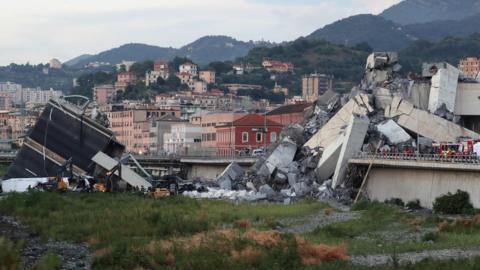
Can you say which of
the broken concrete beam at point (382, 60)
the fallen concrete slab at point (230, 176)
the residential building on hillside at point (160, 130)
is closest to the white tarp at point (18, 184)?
the fallen concrete slab at point (230, 176)

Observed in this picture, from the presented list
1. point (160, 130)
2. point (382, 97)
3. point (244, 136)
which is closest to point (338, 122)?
point (382, 97)

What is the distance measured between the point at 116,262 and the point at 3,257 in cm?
675

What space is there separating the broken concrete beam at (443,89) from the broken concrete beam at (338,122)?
14.1ft

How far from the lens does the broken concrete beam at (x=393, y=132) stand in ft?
211

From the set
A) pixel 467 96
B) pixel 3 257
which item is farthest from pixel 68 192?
pixel 3 257

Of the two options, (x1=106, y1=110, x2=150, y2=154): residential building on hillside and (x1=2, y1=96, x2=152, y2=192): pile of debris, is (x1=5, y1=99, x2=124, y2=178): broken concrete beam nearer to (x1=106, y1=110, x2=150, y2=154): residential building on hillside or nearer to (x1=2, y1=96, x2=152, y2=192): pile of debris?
(x1=2, y1=96, x2=152, y2=192): pile of debris

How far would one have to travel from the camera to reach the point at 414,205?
55.6m

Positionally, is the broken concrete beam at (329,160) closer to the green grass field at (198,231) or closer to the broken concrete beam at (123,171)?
the green grass field at (198,231)

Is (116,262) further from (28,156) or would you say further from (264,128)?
(264,128)

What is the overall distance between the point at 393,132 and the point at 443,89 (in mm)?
5768

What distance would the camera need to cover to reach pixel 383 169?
5947 cm

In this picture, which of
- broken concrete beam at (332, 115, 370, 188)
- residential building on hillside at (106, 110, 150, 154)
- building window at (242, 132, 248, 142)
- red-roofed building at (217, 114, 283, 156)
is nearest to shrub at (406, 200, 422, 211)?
broken concrete beam at (332, 115, 370, 188)

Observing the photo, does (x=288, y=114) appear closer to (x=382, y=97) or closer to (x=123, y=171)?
(x=123, y=171)

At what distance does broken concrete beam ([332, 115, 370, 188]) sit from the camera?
204ft
